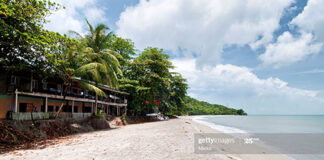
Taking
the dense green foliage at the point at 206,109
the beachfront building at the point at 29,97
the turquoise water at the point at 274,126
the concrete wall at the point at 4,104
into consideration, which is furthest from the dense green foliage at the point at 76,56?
the dense green foliage at the point at 206,109

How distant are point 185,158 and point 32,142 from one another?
10.2m

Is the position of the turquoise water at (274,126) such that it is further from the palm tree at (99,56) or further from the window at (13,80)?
the window at (13,80)

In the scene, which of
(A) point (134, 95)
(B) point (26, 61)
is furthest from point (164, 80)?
(B) point (26, 61)

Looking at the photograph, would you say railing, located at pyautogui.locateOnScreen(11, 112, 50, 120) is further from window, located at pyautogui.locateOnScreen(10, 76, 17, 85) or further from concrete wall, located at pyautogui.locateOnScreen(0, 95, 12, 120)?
window, located at pyautogui.locateOnScreen(10, 76, 17, 85)

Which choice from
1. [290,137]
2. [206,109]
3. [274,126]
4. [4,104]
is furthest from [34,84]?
[206,109]

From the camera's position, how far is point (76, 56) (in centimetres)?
1859

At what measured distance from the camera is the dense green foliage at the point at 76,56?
10.9 metres

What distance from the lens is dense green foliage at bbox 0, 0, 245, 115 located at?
10898 millimetres

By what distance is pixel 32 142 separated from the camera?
11.4 meters

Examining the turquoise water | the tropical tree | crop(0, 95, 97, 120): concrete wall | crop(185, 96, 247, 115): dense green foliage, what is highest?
the tropical tree

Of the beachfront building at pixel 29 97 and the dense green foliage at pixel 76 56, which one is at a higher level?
the dense green foliage at pixel 76 56

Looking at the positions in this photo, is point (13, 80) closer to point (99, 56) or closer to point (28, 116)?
point (28, 116)

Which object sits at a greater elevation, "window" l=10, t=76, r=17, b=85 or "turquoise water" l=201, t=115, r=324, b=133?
"window" l=10, t=76, r=17, b=85

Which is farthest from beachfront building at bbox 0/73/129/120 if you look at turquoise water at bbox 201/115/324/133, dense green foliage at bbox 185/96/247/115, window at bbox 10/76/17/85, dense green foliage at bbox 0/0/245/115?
dense green foliage at bbox 185/96/247/115
